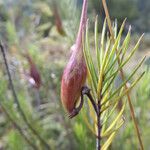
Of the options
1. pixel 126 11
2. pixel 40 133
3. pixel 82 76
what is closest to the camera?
pixel 82 76

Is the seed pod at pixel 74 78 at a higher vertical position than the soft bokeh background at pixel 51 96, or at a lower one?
higher

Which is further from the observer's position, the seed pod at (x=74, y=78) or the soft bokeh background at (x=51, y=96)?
the soft bokeh background at (x=51, y=96)

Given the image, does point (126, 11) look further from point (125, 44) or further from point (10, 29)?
point (125, 44)

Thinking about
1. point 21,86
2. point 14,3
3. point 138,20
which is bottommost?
point 138,20

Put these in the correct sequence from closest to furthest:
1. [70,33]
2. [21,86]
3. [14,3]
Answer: [70,33], [21,86], [14,3]

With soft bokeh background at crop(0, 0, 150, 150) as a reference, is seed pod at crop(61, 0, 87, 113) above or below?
above

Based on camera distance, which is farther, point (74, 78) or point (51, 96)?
point (51, 96)

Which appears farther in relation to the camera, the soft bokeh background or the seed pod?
the soft bokeh background

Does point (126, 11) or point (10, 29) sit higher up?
point (10, 29)

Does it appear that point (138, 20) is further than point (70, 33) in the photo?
Yes

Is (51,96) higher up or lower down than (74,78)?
lower down

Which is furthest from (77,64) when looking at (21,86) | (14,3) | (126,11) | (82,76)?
(126,11)
